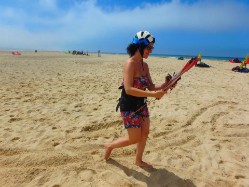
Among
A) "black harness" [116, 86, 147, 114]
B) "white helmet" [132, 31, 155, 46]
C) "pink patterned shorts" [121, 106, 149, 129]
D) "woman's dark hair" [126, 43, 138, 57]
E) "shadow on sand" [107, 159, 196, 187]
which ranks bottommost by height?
"shadow on sand" [107, 159, 196, 187]

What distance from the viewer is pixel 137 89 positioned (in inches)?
147

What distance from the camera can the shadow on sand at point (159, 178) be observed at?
13.2ft

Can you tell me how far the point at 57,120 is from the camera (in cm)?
686

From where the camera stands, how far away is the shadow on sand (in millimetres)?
4035

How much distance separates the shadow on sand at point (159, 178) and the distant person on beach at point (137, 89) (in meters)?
0.43

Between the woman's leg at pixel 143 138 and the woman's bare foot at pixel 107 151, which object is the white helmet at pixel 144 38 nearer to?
the woman's leg at pixel 143 138

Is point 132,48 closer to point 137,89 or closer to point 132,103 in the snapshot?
point 137,89

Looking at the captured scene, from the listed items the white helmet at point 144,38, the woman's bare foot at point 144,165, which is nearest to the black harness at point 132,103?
the white helmet at point 144,38

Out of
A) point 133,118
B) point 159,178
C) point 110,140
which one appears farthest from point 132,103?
point 110,140

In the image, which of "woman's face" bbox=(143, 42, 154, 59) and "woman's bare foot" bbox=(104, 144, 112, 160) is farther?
"woman's bare foot" bbox=(104, 144, 112, 160)

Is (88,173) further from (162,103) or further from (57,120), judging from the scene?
(162,103)

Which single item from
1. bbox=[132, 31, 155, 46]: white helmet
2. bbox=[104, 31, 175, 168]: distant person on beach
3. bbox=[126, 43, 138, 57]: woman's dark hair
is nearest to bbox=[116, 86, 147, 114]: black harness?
bbox=[104, 31, 175, 168]: distant person on beach

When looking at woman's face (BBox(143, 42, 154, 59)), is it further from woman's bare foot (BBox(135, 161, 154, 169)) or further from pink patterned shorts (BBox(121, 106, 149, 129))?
woman's bare foot (BBox(135, 161, 154, 169))

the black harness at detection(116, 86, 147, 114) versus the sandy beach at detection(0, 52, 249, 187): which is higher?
the black harness at detection(116, 86, 147, 114)
